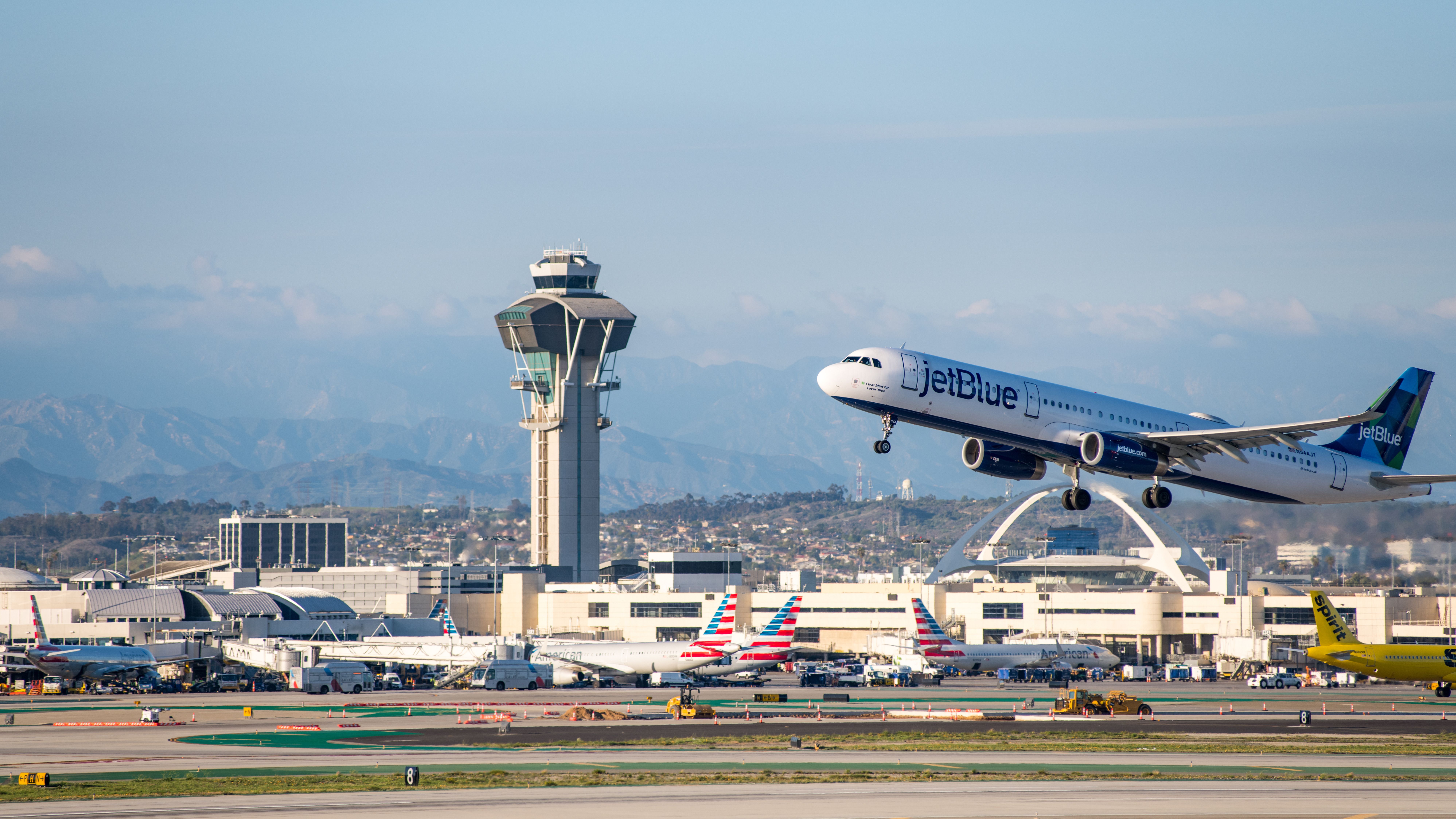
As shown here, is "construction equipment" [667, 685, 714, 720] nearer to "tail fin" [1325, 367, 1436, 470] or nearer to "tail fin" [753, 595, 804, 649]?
"tail fin" [753, 595, 804, 649]

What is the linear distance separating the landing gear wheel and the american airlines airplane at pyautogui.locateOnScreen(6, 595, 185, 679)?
84.5 m

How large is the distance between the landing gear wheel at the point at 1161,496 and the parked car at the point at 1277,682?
6016 centimetres

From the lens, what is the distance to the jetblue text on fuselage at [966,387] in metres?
67.3

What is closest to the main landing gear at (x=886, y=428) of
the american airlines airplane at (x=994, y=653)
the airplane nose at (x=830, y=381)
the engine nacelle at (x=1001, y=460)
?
the airplane nose at (x=830, y=381)

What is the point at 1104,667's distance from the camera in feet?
505

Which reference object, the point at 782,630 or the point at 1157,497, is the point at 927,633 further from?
the point at 1157,497

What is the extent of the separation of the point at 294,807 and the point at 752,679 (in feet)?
285

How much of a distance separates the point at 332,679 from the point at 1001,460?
6000cm

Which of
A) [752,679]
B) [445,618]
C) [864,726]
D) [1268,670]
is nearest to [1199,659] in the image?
[1268,670]

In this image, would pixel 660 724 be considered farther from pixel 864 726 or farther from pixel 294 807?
pixel 294 807

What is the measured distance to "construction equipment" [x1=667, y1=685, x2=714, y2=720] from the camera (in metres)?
85.2

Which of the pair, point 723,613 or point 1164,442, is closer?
point 1164,442

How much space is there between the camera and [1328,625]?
361ft

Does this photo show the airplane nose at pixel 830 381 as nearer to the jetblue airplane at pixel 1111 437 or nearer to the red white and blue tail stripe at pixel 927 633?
the jetblue airplane at pixel 1111 437
